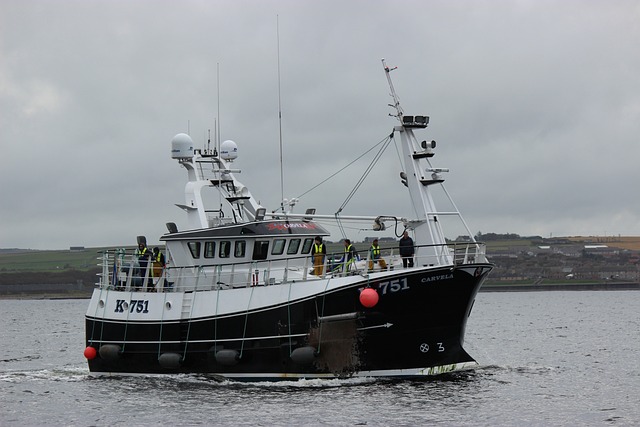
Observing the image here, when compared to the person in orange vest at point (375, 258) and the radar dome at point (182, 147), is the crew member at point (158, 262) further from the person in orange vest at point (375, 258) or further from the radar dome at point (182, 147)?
the person in orange vest at point (375, 258)

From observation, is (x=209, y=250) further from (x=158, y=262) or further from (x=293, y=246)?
(x=293, y=246)

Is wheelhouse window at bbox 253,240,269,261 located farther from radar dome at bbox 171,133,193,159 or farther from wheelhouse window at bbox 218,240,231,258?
radar dome at bbox 171,133,193,159

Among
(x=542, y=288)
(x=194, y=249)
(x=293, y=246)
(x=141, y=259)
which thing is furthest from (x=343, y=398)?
(x=542, y=288)

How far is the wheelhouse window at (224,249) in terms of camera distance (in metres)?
33.4

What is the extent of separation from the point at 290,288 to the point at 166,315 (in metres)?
5.00

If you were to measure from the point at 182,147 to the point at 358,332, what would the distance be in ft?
38.3

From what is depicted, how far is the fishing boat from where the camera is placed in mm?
29438

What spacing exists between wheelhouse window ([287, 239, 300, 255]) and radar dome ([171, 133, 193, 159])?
20.8ft

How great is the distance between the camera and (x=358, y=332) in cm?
2942

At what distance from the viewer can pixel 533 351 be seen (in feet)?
161

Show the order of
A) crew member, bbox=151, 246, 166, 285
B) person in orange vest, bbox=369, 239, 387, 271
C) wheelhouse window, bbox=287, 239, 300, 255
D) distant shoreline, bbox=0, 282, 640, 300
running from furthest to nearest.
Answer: distant shoreline, bbox=0, 282, 640, 300
crew member, bbox=151, 246, 166, 285
wheelhouse window, bbox=287, 239, 300, 255
person in orange vest, bbox=369, 239, 387, 271

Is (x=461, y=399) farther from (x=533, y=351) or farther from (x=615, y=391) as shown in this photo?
(x=533, y=351)

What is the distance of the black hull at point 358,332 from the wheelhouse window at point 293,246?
3446 mm

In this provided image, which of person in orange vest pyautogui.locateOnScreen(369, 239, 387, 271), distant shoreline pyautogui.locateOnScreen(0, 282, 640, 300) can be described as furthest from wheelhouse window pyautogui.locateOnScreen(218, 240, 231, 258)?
distant shoreline pyautogui.locateOnScreen(0, 282, 640, 300)
